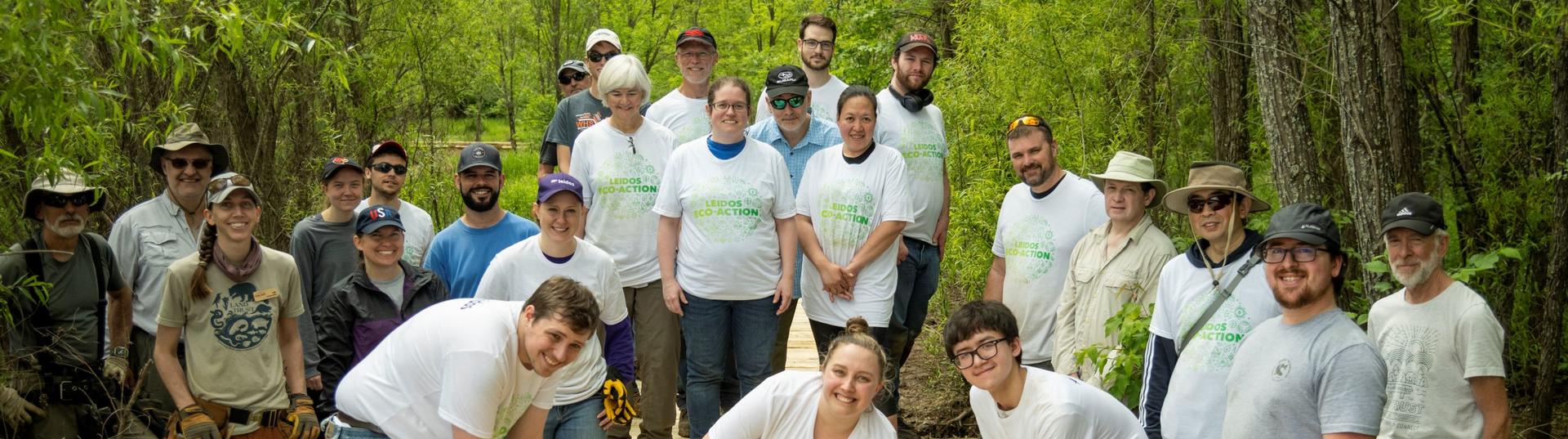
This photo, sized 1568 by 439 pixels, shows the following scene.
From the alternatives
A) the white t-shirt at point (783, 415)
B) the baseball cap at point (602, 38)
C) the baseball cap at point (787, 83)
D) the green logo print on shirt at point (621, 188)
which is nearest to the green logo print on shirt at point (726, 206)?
the green logo print on shirt at point (621, 188)

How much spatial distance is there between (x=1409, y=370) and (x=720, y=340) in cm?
254

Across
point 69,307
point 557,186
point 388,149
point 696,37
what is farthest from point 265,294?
point 696,37

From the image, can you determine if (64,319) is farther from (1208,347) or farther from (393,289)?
(1208,347)

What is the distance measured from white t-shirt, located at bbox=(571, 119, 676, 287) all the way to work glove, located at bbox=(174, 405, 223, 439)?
1.63 metres

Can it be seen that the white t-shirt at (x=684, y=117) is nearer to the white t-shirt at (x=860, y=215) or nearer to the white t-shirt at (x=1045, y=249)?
the white t-shirt at (x=860, y=215)

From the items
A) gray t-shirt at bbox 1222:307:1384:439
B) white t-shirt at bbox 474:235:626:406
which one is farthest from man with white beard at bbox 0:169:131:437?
gray t-shirt at bbox 1222:307:1384:439

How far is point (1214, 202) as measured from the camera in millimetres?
4230

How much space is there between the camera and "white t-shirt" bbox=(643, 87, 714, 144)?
6.16 meters

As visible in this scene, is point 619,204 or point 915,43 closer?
point 619,204

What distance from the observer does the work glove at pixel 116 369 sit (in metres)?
4.76

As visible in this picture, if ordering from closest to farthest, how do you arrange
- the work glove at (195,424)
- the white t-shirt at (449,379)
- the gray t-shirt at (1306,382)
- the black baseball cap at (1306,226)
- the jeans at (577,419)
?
the gray t-shirt at (1306,382) < the black baseball cap at (1306,226) < the white t-shirt at (449,379) < the jeans at (577,419) < the work glove at (195,424)

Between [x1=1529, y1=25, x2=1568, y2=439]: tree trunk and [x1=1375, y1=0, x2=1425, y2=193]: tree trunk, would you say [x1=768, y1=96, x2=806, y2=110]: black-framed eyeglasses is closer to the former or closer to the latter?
[x1=1375, y1=0, x2=1425, y2=193]: tree trunk

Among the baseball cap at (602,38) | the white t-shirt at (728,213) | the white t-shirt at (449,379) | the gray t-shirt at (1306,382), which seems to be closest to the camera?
the gray t-shirt at (1306,382)

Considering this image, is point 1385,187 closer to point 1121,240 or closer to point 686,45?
point 1121,240
